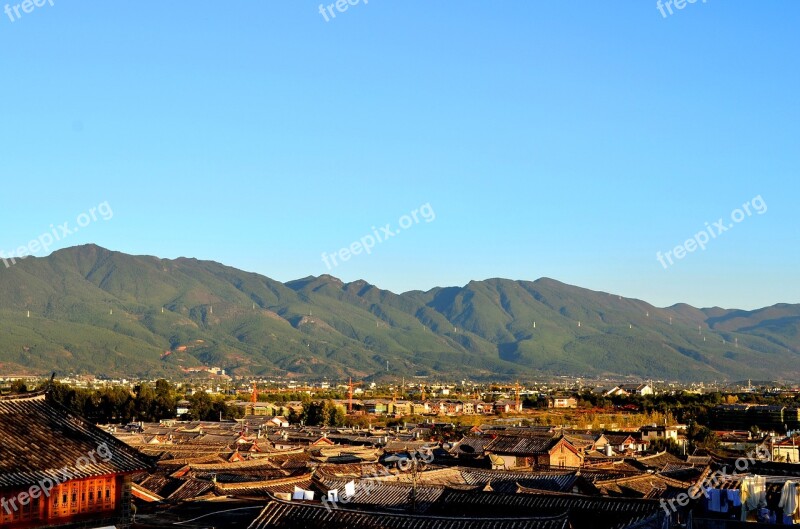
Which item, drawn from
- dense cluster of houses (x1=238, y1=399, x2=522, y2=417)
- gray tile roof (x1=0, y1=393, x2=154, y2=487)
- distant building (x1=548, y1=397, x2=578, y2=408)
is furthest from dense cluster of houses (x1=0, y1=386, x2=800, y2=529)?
distant building (x1=548, y1=397, x2=578, y2=408)

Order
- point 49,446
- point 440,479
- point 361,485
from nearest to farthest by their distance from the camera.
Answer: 1. point 49,446
2. point 361,485
3. point 440,479

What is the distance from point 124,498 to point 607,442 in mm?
50602

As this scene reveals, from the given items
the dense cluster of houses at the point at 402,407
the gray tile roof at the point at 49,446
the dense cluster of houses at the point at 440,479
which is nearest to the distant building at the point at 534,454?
the dense cluster of houses at the point at 440,479

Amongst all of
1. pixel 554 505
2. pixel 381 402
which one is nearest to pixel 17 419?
pixel 554 505

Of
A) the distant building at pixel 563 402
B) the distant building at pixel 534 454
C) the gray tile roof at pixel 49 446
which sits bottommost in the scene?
the distant building at pixel 534 454

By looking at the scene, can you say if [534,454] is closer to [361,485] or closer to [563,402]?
[361,485]

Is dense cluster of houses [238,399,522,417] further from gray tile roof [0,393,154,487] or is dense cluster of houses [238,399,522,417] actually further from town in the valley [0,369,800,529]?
gray tile roof [0,393,154,487]

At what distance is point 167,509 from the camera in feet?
112

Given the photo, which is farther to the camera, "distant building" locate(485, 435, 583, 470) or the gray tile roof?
"distant building" locate(485, 435, 583, 470)

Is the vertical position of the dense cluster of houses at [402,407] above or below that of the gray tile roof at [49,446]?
below

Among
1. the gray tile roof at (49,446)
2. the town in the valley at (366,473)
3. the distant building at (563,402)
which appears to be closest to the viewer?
the gray tile roof at (49,446)

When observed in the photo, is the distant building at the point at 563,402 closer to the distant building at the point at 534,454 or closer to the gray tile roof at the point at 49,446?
the distant building at the point at 534,454

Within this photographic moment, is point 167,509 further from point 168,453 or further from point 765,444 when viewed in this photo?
point 765,444

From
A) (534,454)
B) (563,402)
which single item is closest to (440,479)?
(534,454)
